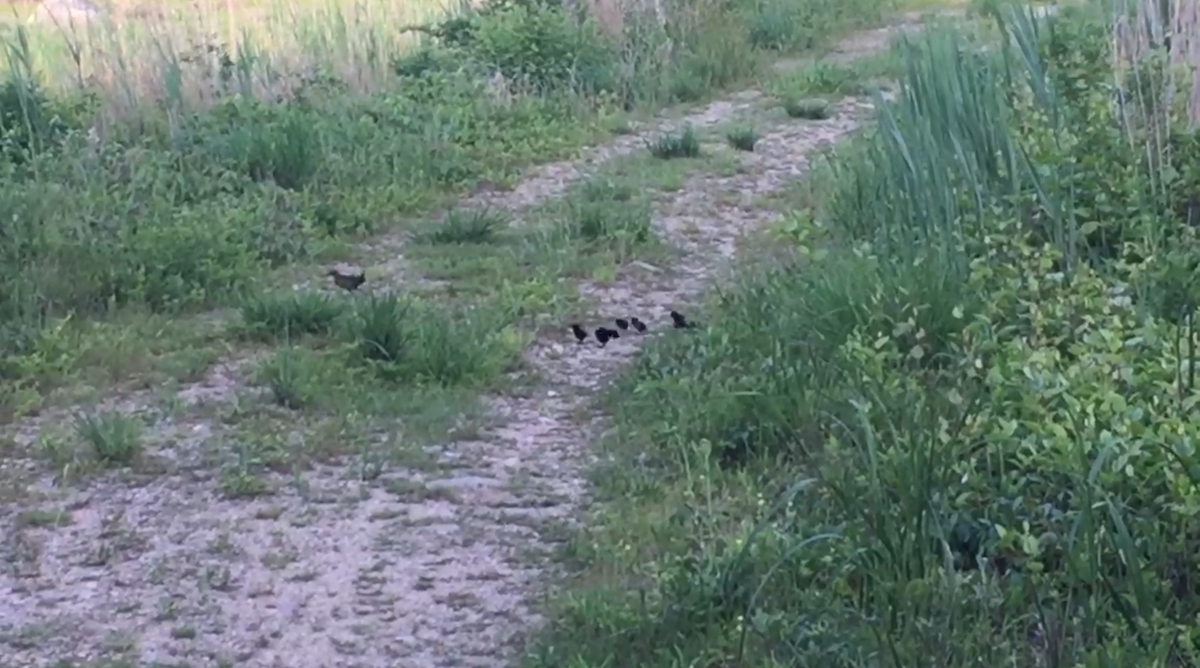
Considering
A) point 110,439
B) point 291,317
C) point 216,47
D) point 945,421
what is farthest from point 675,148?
point 945,421

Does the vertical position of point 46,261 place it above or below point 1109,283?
above

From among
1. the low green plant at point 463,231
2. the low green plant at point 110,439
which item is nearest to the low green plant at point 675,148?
the low green plant at point 463,231

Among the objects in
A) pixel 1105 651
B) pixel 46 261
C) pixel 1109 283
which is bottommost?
pixel 1105 651

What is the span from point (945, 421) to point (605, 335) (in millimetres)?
1990

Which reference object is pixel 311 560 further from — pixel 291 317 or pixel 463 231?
pixel 463 231

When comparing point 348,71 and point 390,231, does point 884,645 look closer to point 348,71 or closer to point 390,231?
point 390,231

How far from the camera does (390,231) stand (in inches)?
279

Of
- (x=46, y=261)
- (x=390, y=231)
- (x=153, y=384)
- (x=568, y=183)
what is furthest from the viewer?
(x=568, y=183)

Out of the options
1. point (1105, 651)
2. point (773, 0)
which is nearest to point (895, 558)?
point (1105, 651)

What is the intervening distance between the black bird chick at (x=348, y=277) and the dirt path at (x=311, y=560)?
125cm

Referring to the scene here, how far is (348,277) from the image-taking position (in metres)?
6.20

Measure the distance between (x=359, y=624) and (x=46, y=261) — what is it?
2964 mm

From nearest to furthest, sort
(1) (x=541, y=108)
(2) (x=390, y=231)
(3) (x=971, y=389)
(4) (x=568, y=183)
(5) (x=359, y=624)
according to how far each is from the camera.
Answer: (5) (x=359, y=624) < (3) (x=971, y=389) < (2) (x=390, y=231) < (4) (x=568, y=183) < (1) (x=541, y=108)

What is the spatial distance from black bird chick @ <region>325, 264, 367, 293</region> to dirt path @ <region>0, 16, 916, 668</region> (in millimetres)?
1251
